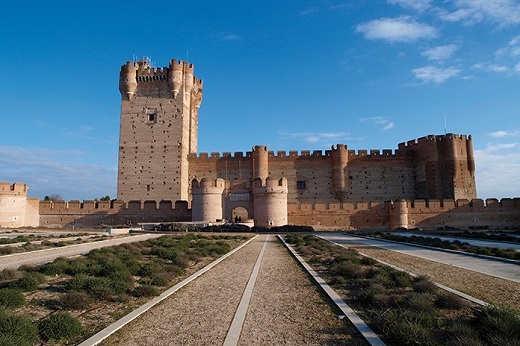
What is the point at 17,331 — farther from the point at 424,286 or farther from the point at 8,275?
the point at 424,286

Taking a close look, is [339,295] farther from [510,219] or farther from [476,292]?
[510,219]

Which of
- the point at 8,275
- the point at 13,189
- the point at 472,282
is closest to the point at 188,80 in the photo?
the point at 13,189

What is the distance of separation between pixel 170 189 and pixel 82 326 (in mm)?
30632

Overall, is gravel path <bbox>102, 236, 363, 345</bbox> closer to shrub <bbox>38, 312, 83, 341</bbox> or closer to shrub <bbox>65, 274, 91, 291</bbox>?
shrub <bbox>38, 312, 83, 341</bbox>

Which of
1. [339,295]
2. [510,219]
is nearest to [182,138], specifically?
[510,219]

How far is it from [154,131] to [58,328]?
32.9 m

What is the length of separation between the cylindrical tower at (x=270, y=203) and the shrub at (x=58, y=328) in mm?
21099

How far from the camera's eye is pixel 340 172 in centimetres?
3488

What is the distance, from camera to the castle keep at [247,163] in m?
33.3

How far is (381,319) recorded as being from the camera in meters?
3.74

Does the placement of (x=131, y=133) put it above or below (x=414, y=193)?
above

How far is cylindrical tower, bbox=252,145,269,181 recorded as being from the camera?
115ft

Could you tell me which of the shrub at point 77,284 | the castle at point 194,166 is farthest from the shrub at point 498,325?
the castle at point 194,166

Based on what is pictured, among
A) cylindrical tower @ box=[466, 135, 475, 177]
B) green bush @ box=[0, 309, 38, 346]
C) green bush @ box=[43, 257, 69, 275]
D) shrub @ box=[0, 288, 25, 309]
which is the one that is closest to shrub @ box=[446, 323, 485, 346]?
green bush @ box=[0, 309, 38, 346]
